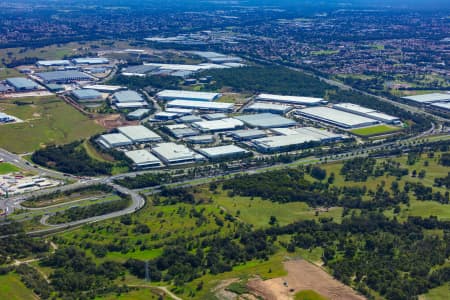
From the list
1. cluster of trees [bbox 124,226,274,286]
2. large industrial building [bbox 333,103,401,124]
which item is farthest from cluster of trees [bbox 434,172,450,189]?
cluster of trees [bbox 124,226,274,286]

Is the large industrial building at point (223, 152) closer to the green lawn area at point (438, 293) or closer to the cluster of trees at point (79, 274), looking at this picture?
the cluster of trees at point (79, 274)

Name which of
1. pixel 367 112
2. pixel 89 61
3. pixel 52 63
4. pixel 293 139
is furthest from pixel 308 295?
pixel 52 63

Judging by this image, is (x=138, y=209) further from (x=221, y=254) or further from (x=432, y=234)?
(x=432, y=234)

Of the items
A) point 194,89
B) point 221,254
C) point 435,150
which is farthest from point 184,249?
point 194,89

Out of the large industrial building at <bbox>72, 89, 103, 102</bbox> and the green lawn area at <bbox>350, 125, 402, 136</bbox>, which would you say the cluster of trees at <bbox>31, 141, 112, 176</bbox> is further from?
the green lawn area at <bbox>350, 125, 402, 136</bbox>

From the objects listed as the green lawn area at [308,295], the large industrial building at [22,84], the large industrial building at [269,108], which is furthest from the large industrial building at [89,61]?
the green lawn area at [308,295]

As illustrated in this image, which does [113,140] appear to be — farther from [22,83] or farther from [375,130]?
[22,83]

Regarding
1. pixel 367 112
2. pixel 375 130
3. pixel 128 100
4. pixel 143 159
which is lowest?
pixel 375 130
